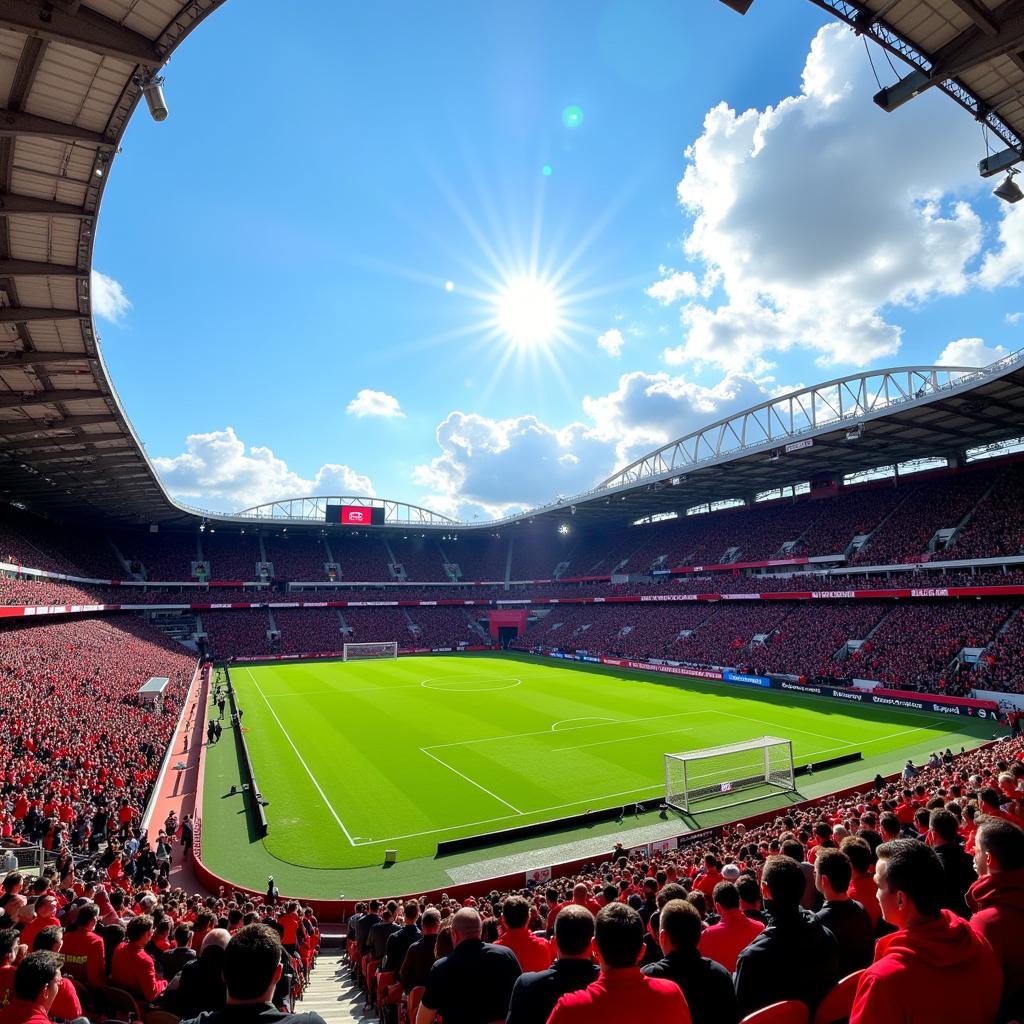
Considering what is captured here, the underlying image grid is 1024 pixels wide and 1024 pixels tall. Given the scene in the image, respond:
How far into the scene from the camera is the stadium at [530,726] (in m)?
3.53

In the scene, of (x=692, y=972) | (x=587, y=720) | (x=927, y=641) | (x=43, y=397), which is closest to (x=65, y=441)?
(x=43, y=397)

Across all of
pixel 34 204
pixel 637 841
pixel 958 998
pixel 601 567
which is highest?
pixel 34 204

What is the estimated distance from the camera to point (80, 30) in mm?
10586

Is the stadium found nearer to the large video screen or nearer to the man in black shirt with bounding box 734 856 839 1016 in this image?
the man in black shirt with bounding box 734 856 839 1016

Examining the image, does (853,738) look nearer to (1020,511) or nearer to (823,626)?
(823,626)

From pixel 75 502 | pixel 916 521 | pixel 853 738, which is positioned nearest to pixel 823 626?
pixel 916 521

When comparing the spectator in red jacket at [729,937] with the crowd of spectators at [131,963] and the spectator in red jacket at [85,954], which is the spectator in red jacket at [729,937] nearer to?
the crowd of spectators at [131,963]

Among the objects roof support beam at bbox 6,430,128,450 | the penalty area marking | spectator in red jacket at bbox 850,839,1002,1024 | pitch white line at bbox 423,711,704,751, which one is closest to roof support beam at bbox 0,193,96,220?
roof support beam at bbox 6,430,128,450

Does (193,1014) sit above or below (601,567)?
below

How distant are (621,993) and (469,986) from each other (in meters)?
1.68

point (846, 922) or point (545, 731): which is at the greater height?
point (846, 922)

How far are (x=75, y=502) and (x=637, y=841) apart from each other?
5169 cm

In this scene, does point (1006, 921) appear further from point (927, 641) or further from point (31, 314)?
point (927, 641)

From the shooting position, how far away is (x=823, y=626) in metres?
43.2
